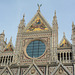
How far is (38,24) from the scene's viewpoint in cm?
2925

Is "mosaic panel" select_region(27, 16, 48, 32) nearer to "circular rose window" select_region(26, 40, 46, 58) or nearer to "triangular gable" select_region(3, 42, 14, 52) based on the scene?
"circular rose window" select_region(26, 40, 46, 58)

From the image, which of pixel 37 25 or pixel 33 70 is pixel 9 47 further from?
pixel 33 70

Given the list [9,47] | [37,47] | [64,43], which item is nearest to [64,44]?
[64,43]

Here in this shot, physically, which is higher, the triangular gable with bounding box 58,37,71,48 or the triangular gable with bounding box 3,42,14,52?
the triangular gable with bounding box 58,37,71,48

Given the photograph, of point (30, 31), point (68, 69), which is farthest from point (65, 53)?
point (68, 69)

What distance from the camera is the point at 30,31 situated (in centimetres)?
2881

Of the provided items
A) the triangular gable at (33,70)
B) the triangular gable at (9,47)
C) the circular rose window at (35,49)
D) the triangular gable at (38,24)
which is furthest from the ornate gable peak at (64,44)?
the triangular gable at (33,70)

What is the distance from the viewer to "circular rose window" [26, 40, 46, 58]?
26.8 m

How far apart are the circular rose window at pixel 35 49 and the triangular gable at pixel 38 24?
208cm

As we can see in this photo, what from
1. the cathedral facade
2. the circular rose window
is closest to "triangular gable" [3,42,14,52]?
the cathedral facade

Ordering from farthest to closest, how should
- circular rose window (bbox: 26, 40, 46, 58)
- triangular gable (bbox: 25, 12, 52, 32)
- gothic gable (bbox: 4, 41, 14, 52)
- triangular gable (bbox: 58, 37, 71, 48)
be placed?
1. triangular gable (bbox: 25, 12, 52, 32)
2. gothic gable (bbox: 4, 41, 14, 52)
3. circular rose window (bbox: 26, 40, 46, 58)
4. triangular gable (bbox: 58, 37, 71, 48)

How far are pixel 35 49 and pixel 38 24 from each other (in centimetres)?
405

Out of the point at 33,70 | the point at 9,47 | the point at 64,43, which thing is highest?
the point at 64,43

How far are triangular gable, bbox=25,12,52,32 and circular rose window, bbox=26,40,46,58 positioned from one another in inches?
81.7
